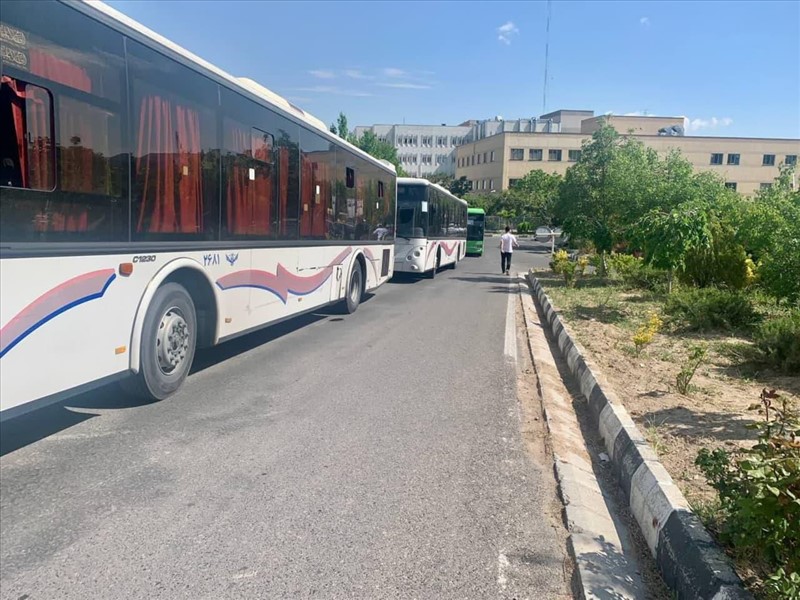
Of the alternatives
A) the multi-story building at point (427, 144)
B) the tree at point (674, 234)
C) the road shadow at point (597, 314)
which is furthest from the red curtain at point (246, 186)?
the multi-story building at point (427, 144)

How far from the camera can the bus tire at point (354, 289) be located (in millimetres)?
12125

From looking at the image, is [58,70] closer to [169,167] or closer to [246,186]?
[169,167]

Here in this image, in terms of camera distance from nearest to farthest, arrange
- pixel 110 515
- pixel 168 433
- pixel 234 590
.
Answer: pixel 234 590
pixel 110 515
pixel 168 433

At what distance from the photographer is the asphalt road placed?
3.12 m

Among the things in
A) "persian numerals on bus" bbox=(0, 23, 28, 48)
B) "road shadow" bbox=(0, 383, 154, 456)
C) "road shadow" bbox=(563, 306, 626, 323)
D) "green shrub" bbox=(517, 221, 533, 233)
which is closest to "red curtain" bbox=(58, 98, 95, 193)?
"persian numerals on bus" bbox=(0, 23, 28, 48)

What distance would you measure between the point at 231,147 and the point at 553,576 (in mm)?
5602

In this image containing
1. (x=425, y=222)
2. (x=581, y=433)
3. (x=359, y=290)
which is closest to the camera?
(x=581, y=433)

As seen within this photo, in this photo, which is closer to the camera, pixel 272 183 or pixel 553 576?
pixel 553 576

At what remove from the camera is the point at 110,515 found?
3699mm

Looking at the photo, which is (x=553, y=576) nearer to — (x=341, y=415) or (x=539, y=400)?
(x=341, y=415)

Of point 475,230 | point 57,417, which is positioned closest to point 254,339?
point 57,417

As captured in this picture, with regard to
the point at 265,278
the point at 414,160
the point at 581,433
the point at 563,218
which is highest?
the point at 414,160

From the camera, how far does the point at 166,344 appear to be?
5910mm

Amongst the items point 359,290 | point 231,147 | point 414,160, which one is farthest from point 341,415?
point 414,160
